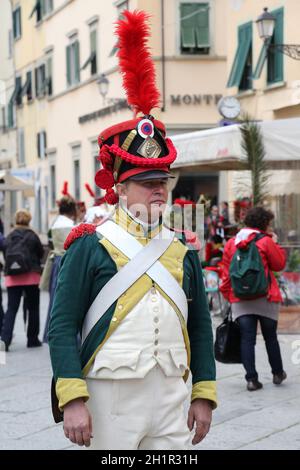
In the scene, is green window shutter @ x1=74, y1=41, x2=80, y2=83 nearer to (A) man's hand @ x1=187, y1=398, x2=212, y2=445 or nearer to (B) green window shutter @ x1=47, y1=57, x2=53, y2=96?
(B) green window shutter @ x1=47, y1=57, x2=53, y2=96

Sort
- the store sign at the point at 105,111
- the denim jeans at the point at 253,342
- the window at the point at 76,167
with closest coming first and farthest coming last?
the denim jeans at the point at 253,342 → the store sign at the point at 105,111 → the window at the point at 76,167

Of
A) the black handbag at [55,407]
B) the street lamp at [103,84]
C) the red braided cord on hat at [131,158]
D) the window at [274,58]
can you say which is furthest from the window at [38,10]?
the black handbag at [55,407]

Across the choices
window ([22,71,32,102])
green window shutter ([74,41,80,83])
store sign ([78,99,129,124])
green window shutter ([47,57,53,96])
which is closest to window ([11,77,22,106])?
window ([22,71,32,102])

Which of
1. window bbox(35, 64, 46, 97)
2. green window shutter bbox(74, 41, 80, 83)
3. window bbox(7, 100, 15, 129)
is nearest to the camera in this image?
green window shutter bbox(74, 41, 80, 83)

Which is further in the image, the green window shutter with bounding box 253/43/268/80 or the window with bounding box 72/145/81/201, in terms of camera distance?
the window with bounding box 72/145/81/201

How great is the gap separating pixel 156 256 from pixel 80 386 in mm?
575

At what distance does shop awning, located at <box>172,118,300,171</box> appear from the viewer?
38.9 ft

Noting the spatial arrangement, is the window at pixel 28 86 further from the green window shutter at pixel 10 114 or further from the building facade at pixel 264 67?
the building facade at pixel 264 67

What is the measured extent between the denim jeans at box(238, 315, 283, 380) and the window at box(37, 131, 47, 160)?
2883 centimetres

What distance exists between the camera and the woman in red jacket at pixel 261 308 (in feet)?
28.5

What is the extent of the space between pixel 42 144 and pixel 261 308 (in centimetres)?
2946

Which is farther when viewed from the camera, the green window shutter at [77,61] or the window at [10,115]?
the window at [10,115]
